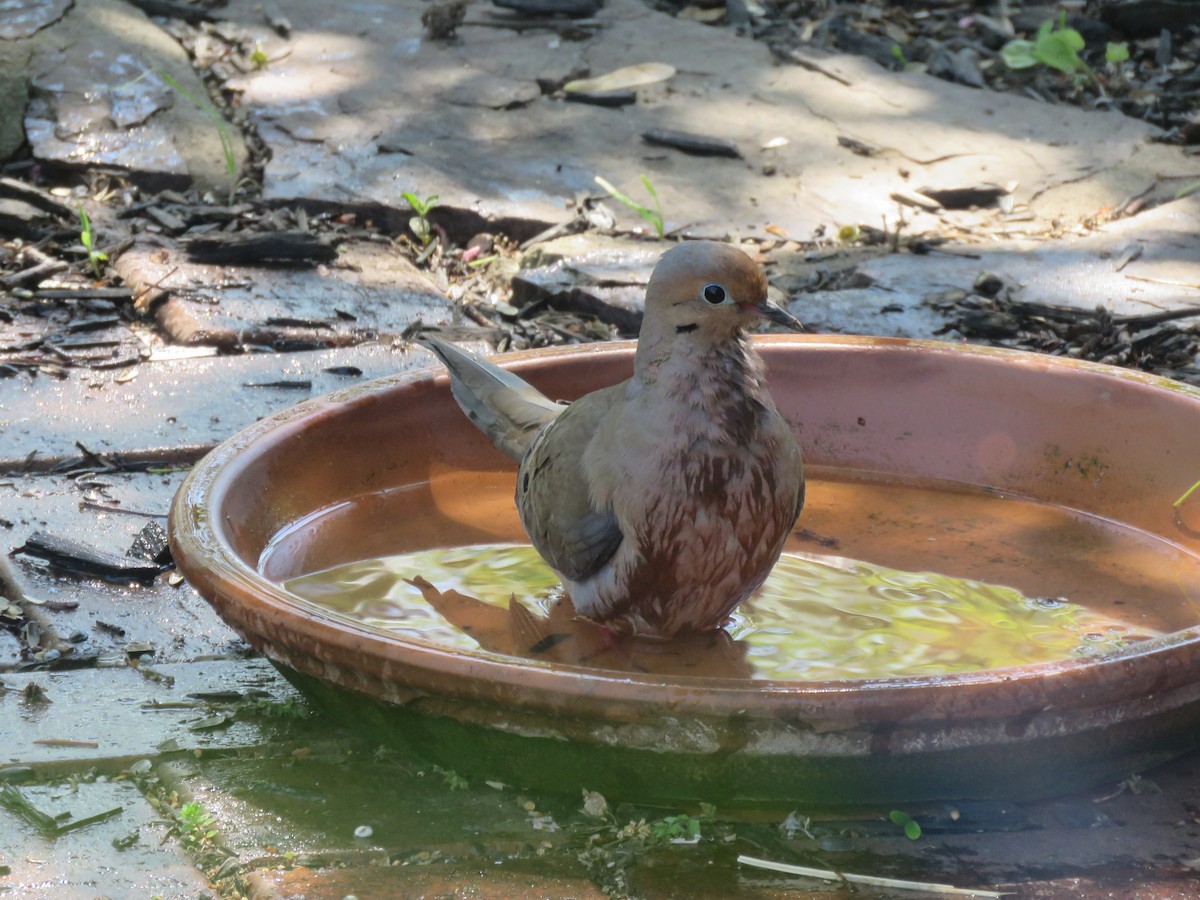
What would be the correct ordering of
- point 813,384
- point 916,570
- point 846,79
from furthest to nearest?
point 846,79, point 813,384, point 916,570

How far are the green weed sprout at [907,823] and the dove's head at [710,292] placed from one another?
817 mm

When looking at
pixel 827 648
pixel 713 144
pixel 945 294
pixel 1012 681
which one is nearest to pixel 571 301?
pixel 945 294

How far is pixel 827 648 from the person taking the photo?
8.90 feet

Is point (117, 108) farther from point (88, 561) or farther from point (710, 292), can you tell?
point (710, 292)

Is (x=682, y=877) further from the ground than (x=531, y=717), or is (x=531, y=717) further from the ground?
(x=531, y=717)

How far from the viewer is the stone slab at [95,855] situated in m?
2.07

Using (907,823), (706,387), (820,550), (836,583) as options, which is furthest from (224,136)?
(907,823)

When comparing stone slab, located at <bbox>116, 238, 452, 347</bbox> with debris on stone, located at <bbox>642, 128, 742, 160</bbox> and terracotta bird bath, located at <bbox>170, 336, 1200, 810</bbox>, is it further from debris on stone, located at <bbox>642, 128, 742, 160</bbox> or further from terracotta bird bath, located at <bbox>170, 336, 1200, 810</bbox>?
debris on stone, located at <bbox>642, 128, 742, 160</bbox>

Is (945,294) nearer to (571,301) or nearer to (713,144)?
(571,301)

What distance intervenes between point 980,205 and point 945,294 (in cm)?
119

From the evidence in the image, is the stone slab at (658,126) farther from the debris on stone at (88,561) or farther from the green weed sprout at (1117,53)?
the debris on stone at (88,561)

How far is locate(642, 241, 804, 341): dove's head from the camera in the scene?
2387 mm

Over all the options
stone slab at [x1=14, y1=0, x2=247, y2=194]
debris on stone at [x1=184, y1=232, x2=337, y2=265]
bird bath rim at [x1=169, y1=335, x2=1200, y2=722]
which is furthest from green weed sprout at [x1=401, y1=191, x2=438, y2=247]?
bird bath rim at [x1=169, y1=335, x2=1200, y2=722]

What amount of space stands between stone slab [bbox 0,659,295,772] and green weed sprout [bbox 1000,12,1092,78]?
5.41 m
